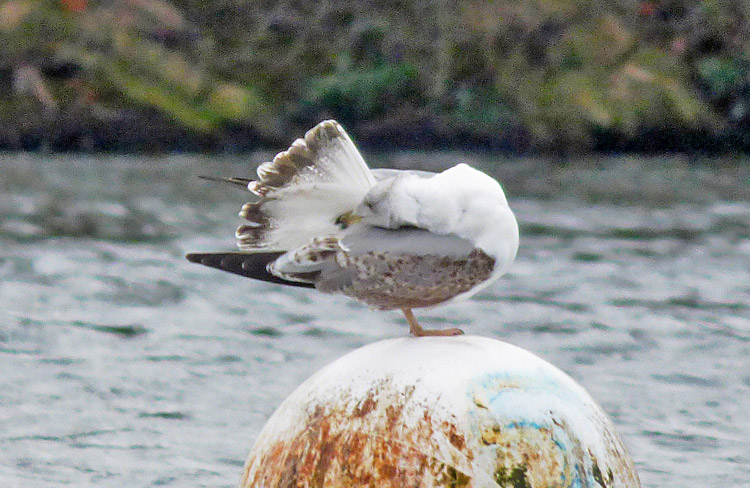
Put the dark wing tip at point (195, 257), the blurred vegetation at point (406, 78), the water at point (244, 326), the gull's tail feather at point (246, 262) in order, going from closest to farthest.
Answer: the gull's tail feather at point (246, 262) < the dark wing tip at point (195, 257) < the water at point (244, 326) < the blurred vegetation at point (406, 78)

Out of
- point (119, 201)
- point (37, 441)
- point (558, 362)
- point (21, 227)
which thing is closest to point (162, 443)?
point (37, 441)

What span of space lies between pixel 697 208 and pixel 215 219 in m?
6.71

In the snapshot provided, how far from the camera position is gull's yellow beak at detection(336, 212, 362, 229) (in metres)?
4.39

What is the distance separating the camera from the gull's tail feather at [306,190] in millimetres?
4219

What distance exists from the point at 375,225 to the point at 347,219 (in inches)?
4.8

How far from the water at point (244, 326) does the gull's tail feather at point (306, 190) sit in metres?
2.75

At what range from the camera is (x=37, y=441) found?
298 inches

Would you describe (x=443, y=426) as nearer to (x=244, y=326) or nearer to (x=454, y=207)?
(x=454, y=207)

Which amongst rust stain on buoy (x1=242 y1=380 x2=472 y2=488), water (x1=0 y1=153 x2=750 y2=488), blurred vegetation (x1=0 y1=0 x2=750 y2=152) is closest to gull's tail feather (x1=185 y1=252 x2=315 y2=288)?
rust stain on buoy (x1=242 y1=380 x2=472 y2=488)

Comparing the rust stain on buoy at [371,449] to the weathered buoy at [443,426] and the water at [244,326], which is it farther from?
the water at [244,326]

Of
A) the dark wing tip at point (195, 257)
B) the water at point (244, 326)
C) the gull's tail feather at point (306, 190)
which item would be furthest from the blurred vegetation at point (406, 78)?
the gull's tail feather at point (306, 190)

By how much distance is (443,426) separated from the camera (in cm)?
407

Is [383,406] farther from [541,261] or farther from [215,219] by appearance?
[215,219]

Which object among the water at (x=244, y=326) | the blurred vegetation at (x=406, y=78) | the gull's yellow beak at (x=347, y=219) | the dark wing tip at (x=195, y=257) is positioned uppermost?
the blurred vegetation at (x=406, y=78)
